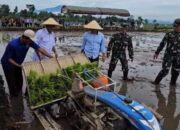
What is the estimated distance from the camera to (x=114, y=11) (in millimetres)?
44281

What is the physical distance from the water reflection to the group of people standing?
98cm

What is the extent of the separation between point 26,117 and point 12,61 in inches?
47.4

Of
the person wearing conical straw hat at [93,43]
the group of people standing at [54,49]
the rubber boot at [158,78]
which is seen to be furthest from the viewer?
the rubber boot at [158,78]

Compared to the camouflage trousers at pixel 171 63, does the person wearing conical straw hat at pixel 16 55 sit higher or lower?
higher

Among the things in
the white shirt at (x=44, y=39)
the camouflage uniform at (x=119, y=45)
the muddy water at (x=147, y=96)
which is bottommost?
the muddy water at (x=147, y=96)

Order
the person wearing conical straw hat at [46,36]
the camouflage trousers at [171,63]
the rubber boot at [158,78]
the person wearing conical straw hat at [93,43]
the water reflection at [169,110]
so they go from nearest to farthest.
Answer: the water reflection at [169,110]
the person wearing conical straw hat at [46,36]
the person wearing conical straw hat at [93,43]
the camouflage trousers at [171,63]
the rubber boot at [158,78]

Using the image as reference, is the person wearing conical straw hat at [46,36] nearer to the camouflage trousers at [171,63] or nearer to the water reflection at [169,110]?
the water reflection at [169,110]

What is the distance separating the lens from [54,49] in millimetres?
8930

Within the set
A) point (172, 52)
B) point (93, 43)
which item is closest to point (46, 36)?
point (93, 43)

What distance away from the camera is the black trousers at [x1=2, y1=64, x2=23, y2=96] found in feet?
26.4

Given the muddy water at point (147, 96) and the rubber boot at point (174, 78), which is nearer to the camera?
the muddy water at point (147, 96)

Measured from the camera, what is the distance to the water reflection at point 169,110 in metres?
7.54

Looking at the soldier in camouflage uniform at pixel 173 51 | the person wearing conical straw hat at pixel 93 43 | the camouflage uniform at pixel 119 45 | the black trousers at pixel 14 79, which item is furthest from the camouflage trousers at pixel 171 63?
the black trousers at pixel 14 79

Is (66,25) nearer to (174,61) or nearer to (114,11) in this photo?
(114,11)
